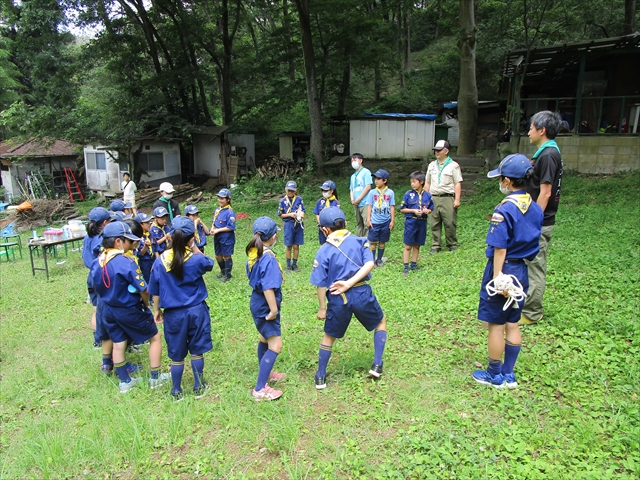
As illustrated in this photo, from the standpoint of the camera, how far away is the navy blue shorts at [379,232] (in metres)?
7.80

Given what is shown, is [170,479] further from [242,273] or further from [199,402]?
[242,273]

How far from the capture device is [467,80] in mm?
14789

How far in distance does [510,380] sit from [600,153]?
37.9 ft

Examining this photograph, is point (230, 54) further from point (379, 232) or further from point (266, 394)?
point (266, 394)

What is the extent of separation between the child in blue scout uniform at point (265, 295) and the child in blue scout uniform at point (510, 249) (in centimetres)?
183

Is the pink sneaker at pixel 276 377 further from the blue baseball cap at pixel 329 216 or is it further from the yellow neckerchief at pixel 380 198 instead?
the yellow neckerchief at pixel 380 198

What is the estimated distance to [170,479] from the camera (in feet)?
10.4

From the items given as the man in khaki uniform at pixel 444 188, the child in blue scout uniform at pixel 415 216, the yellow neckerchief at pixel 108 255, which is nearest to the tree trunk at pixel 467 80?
the man in khaki uniform at pixel 444 188

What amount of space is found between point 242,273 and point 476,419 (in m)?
6.10

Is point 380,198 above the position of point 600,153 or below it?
below

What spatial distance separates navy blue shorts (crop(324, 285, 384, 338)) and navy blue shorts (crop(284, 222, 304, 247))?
436 cm

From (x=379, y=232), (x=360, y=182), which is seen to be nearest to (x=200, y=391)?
(x=379, y=232)

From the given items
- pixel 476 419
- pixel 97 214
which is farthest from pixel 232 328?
pixel 476 419

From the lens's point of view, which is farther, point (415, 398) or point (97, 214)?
point (97, 214)
